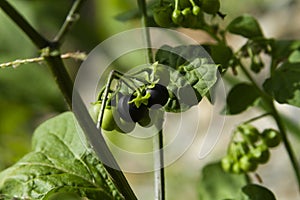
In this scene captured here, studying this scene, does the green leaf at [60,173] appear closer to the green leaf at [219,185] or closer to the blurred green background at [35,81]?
the green leaf at [219,185]

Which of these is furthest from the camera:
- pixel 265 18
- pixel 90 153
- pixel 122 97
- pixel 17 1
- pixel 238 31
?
pixel 265 18

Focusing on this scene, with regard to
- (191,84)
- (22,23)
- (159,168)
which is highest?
(22,23)

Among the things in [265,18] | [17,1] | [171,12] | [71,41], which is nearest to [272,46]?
[171,12]

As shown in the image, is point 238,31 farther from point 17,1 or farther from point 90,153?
point 17,1

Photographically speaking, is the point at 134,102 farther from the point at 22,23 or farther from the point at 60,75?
the point at 22,23

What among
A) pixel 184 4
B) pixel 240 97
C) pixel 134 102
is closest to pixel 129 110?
pixel 134 102

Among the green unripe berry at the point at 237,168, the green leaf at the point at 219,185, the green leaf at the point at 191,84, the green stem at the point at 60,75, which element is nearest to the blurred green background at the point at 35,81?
the green leaf at the point at 219,185

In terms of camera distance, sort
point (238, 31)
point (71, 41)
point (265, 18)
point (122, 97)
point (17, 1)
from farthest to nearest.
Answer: point (265, 18) → point (71, 41) → point (17, 1) → point (238, 31) → point (122, 97)
